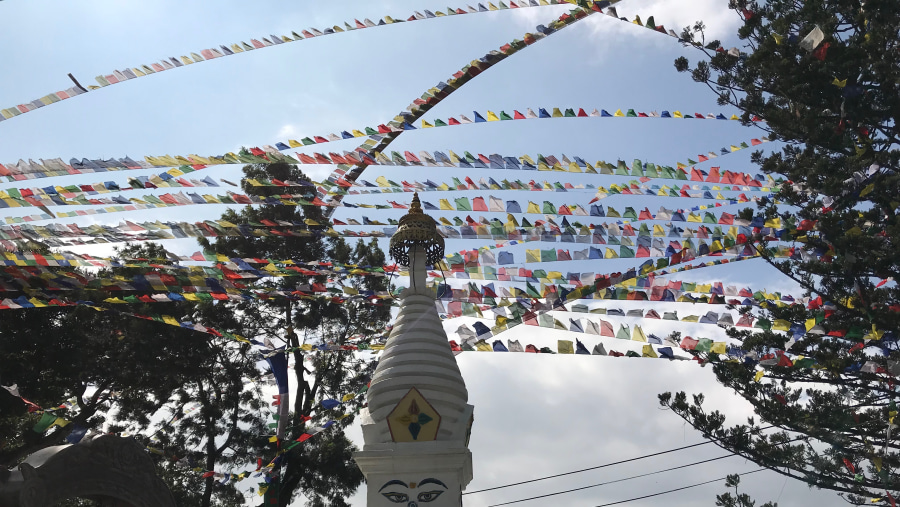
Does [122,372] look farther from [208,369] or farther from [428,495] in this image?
[428,495]

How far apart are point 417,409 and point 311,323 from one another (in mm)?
12504

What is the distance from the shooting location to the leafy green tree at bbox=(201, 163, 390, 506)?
20.3 meters

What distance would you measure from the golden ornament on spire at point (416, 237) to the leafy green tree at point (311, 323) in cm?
838

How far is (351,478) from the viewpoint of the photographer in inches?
800

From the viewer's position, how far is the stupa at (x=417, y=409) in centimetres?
974

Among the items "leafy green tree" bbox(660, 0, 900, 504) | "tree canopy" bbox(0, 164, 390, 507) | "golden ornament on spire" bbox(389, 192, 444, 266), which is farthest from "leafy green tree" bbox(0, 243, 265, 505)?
"leafy green tree" bbox(660, 0, 900, 504)

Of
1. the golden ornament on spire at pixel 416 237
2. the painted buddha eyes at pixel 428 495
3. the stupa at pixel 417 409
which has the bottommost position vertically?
the painted buddha eyes at pixel 428 495

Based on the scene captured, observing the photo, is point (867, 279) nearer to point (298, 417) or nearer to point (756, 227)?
point (756, 227)

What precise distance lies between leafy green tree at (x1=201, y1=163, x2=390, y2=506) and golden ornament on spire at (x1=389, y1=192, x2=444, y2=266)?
838 cm

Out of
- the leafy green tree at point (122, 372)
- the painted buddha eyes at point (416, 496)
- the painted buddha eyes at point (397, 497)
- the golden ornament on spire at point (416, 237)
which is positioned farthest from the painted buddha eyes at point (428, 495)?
the leafy green tree at point (122, 372)

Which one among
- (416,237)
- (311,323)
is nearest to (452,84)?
(416,237)

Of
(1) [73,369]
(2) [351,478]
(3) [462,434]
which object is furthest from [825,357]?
(1) [73,369]

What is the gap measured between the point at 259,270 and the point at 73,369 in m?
9.06

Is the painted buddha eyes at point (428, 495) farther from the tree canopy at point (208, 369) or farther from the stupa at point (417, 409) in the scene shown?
the tree canopy at point (208, 369)
